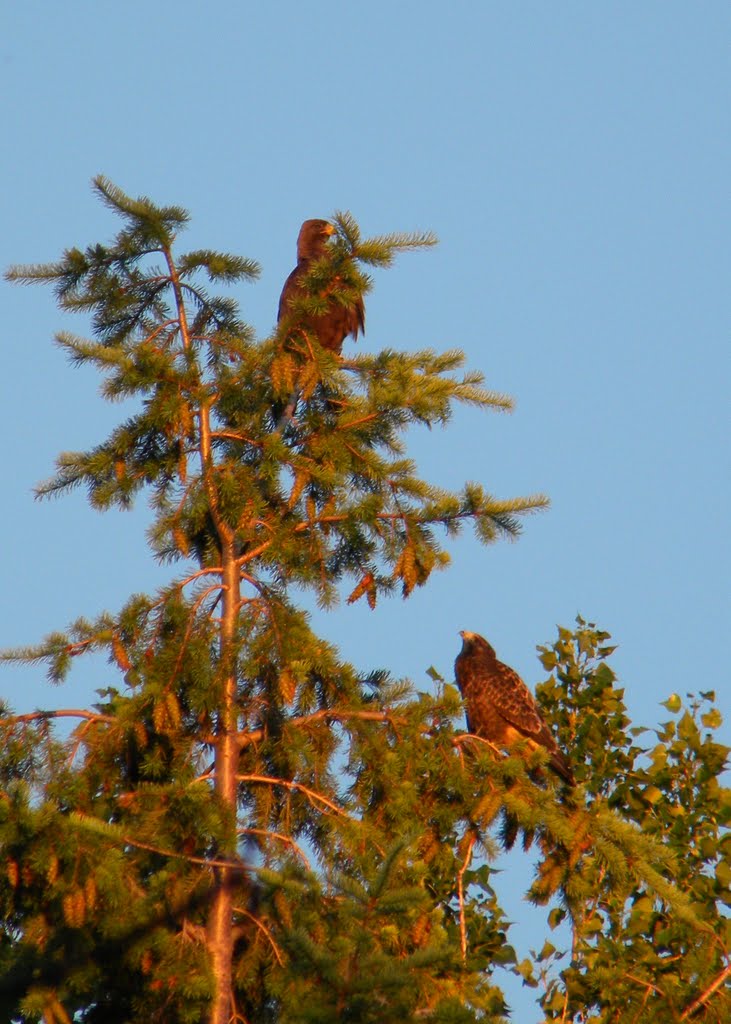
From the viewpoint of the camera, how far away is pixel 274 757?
6.77 meters

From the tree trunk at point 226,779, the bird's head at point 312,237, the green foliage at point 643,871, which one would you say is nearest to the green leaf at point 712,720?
the green foliage at point 643,871

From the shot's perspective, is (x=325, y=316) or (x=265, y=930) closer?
(x=265, y=930)

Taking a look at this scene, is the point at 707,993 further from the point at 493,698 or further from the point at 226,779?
the point at 493,698

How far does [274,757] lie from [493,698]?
308cm

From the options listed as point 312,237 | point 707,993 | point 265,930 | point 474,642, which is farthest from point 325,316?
point 707,993

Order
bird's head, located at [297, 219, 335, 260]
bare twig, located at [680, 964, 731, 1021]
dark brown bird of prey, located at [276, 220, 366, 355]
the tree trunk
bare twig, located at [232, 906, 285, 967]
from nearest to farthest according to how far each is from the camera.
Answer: bare twig, located at [680, 964, 731, 1021] < the tree trunk < bare twig, located at [232, 906, 285, 967] < dark brown bird of prey, located at [276, 220, 366, 355] < bird's head, located at [297, 219, 335, 260]

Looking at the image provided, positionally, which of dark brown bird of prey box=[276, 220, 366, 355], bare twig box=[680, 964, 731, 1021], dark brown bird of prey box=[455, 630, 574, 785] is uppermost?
dark brown bird of prey box=[276, 220, 366, 355]

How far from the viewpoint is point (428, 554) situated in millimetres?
7141

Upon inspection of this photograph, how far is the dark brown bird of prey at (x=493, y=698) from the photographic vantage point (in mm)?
9234

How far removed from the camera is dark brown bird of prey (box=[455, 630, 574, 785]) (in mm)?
9234

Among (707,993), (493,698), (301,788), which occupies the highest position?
(493,698)

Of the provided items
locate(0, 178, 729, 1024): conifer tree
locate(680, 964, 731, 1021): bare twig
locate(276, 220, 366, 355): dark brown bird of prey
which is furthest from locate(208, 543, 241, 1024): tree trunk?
locate(276, 220, 366, 355): dark brown bird of prey

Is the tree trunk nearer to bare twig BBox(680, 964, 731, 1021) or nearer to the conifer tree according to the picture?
the conifer tree

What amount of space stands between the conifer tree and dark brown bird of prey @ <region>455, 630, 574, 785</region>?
125 centimetres
